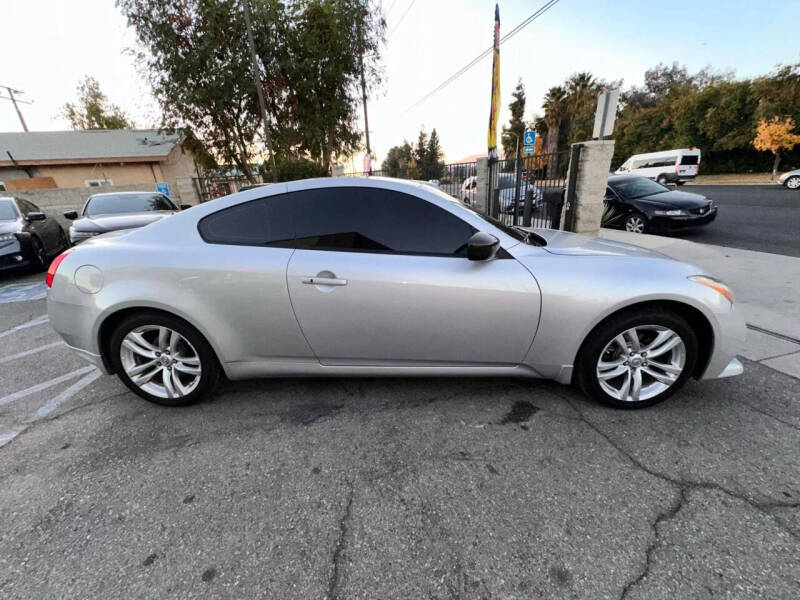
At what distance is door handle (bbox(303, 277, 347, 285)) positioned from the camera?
7.08ft

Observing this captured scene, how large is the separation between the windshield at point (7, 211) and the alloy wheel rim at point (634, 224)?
12.6m

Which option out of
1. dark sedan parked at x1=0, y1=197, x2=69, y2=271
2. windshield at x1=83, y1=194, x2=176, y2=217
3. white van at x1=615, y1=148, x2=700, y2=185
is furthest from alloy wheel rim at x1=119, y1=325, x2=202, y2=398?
white van at x1=615, y1=148, x2=700, y2=185

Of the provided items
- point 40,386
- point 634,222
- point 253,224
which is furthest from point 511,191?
point 40,386

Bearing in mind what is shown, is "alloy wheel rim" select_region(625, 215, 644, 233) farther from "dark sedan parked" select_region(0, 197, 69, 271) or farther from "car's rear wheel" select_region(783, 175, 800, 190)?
"car's rear wheel" select_region(783, 175, 800, 190)

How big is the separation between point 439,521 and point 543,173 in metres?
7.61

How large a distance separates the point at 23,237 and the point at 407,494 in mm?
8151

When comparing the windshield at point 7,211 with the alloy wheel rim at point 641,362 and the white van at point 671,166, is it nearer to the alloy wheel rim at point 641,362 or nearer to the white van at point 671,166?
the alloy wheel rim at point 641,362

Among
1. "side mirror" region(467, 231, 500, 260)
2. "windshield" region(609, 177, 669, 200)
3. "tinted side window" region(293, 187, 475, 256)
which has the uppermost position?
"tinted side window" region(293, 187, 475, 256)

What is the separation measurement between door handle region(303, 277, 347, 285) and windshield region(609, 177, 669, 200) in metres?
9.14

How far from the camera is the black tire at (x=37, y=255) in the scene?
21.2ft

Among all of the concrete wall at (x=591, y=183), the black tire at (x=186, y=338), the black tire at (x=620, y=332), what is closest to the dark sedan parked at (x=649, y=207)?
the concrete wall at (x=591, y=183)

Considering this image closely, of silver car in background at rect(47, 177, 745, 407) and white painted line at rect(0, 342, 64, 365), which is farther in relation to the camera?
Result: white painted line at rect(0, 342, 64, 365)

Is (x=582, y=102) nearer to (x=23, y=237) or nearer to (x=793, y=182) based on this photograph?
(x=793, y=182)

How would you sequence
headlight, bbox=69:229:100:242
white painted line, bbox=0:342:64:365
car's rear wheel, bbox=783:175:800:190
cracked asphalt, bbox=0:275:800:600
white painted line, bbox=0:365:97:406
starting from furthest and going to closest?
car's rear wheel, bbox=783:175:800:190
headlight, bbox=69:229:100:242
white painted line, bbox=0:342:64:365
white painted line, bbox=0:365:97:406
cracked asphalt, bbox=0:275:800:600
